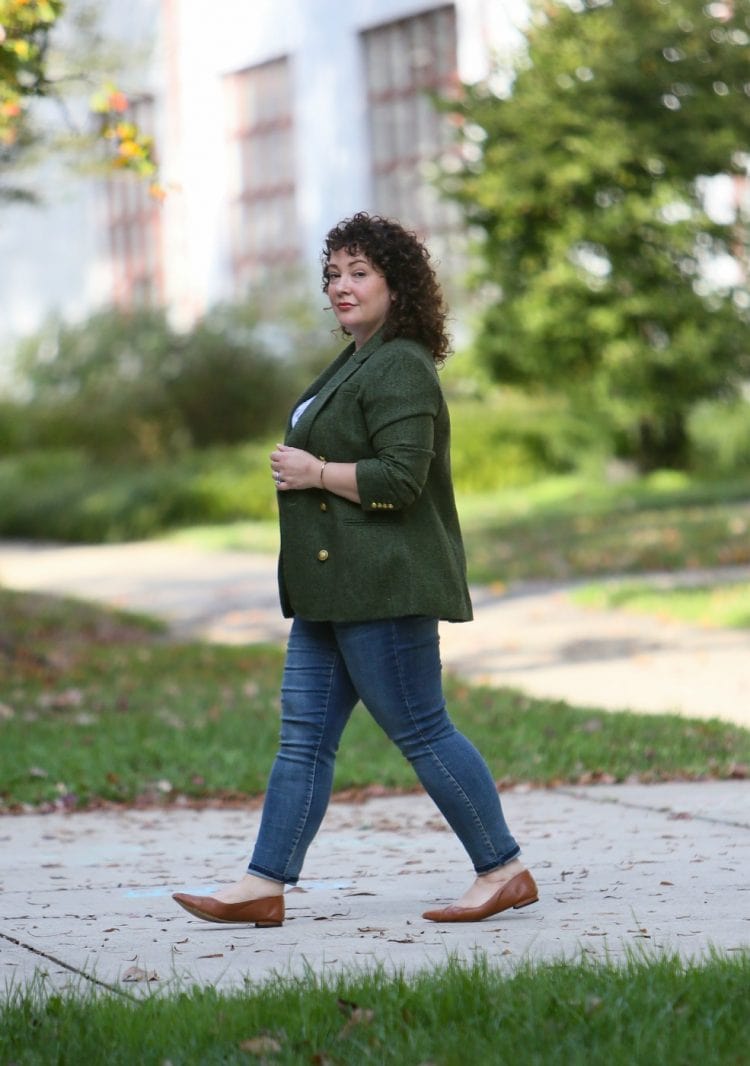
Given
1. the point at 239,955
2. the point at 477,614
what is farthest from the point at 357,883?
the point at 477,614

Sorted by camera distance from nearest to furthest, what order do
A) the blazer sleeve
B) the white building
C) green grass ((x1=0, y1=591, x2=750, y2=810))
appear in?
1. the blazer sleeve
2. green grass ((x1=0, y1=591, x2=750, y2=810))
3. the white building

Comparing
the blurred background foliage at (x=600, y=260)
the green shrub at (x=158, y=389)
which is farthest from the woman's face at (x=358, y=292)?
the green shrub at (x=158, y=389)

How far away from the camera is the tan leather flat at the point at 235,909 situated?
482cm

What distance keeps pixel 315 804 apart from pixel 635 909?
2.79 feet

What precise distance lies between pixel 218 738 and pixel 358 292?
4.07m

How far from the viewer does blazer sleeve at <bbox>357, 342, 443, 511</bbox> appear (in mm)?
4668

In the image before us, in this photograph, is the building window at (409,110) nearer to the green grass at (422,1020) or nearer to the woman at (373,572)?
the woman at (373,572)

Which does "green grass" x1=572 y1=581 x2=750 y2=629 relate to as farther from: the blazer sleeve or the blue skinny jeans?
the blazer sleeve

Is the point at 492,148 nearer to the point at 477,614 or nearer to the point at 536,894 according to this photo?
the point at 477,614

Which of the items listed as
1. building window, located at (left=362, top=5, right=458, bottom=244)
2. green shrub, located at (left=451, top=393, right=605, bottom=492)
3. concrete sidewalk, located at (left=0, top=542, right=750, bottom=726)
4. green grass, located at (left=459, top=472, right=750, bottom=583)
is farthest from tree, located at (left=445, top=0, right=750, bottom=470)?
building window, located at (left=362, top=5, right=458, bottom=244)

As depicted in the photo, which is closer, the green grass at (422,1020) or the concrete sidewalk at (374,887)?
the green grass at (422,1020)

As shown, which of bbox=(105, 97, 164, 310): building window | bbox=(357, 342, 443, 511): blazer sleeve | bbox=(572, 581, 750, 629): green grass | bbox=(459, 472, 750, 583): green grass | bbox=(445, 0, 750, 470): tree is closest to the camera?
bbox=(357, 342, 443, 511): blazer sleeve

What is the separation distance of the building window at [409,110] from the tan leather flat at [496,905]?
82.1ft

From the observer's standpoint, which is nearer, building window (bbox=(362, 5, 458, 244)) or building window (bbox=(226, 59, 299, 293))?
building window (bbox=(362, 5, 458, 244))
